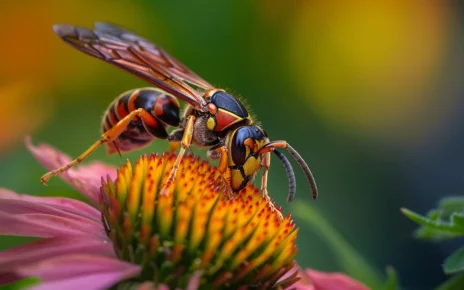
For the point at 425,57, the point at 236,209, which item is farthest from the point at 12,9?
the point at 236,209

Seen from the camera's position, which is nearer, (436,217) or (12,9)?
(436,217)

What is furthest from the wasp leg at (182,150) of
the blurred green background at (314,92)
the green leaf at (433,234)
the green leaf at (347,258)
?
the blurred green background at (314,92)

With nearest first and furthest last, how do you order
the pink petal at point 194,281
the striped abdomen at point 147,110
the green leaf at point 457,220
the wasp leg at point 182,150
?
the pink petal at point 194,281 → the green leaf at point 457,220 → the wasp leg at point 182,150 → the striped abdomen at point 147,110

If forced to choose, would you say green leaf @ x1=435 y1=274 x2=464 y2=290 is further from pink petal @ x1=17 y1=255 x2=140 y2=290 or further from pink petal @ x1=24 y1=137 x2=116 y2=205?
pink petal @ x1=24 y1=137 x2=116 y2=205

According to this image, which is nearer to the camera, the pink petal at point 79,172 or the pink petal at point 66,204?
the pink petal at point 66,204

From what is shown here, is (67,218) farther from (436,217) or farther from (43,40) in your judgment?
(43,40)

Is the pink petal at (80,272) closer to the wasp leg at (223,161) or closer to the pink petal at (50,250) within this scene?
the pink petal at (50,250)

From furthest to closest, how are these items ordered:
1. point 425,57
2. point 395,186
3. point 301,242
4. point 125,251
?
point 425,57
point 395,186
point 301,242
point 125,251

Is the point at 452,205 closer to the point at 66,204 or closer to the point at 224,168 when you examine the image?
the point at 224,168
